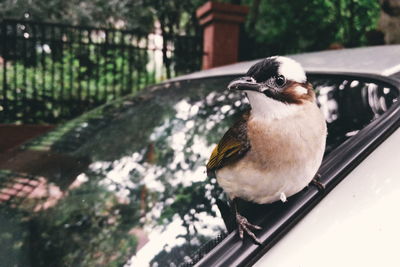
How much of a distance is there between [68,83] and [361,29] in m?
5.99

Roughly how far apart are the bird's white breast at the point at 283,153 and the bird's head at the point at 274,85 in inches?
1.2

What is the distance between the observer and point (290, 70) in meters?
1.10

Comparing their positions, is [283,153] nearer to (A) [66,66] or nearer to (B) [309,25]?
(B) [309,25]

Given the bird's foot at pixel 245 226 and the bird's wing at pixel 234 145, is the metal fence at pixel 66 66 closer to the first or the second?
the bird's wing at pixel 234 145

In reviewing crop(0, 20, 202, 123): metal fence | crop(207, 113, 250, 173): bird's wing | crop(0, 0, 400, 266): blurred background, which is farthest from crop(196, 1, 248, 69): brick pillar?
crop(207, 113, 250, 173): bird's wing

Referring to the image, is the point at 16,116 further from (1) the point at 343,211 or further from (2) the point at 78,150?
(1) the point at 343,211

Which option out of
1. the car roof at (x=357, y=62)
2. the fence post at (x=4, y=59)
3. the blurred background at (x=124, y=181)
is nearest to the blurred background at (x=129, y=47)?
the fence post at (x=4, y=59)

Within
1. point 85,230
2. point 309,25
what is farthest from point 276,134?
point 309,25

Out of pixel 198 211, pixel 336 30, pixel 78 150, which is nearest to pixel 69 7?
pixel 336 30

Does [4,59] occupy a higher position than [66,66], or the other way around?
[4,59]

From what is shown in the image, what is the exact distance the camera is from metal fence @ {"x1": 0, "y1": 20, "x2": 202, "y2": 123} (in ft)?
23.8

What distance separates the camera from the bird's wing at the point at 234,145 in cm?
115

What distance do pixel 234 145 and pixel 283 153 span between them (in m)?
0.17

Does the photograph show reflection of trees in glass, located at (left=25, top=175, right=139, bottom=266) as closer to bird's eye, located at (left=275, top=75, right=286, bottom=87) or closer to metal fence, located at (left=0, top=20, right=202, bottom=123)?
bird's eye, located at (left=275, top=75, right=286, bottom=87)
